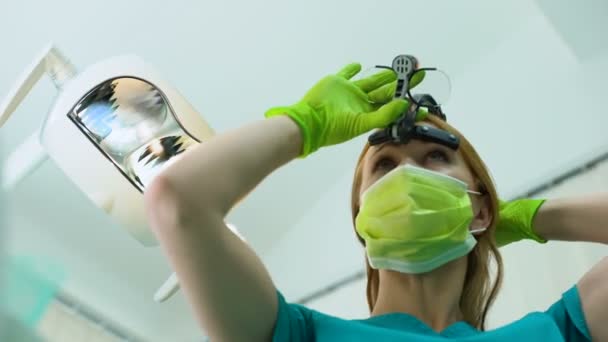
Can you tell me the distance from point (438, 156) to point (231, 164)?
42cm

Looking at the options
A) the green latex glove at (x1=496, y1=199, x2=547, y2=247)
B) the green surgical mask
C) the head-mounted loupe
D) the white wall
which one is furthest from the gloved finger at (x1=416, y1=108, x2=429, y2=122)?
the white wall

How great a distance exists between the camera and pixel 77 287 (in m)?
2.46

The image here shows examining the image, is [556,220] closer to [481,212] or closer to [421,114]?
[481,212]

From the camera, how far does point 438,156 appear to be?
1.17 meters

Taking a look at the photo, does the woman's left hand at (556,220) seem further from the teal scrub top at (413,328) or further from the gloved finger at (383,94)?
the gloved finger at (383,94)

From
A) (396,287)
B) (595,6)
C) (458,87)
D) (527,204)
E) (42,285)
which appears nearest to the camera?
(42,285)

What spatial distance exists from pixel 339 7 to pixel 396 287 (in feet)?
4.02

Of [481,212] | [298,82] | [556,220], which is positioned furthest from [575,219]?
[298,82]

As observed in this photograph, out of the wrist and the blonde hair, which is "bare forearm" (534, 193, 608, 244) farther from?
the wrist

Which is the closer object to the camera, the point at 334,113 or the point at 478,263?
the point at 334,113

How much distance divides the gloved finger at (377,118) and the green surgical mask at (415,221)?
0.31 ft

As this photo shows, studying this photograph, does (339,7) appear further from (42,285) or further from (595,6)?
(42,285)

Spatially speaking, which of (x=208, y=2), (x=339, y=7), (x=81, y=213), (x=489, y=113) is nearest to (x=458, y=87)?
(x=489, y=113)

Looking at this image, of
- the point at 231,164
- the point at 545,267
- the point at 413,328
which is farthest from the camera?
the point at 545,267
